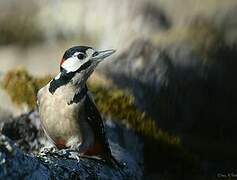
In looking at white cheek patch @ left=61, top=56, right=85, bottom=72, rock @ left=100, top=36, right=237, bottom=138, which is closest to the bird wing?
white cheek patch @ left=61, top=56, right=85, bottom=72

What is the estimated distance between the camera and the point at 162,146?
13.5 metres

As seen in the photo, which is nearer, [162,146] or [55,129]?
[55,129]

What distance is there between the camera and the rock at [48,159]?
24.5 ft

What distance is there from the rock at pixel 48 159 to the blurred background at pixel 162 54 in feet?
3.26

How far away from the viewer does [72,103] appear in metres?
9.19

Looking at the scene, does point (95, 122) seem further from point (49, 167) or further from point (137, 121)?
point (137, 121)

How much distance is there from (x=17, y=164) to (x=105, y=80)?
275 inches

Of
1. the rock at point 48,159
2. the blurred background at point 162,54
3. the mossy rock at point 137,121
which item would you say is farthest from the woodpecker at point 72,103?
the blurred background at point 162,54

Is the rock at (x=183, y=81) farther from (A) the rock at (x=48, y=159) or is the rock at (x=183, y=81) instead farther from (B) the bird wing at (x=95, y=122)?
(B) the bird wing at (x=95, y=122)

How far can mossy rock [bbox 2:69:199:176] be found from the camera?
13.3 m

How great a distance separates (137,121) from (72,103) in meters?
4.31

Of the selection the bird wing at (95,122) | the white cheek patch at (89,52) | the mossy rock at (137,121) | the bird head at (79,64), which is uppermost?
the white cheek patch at (89,52)

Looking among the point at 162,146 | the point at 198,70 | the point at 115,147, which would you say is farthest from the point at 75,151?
the point at 198,70

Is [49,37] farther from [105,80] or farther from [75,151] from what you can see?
[75,151]
